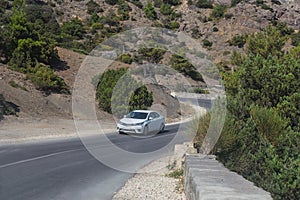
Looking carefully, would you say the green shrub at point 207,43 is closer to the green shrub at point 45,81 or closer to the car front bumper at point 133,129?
the green shrub at point 45,81

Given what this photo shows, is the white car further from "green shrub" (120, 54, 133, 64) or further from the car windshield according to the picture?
"green shrub" (120, 54, 133, 64)

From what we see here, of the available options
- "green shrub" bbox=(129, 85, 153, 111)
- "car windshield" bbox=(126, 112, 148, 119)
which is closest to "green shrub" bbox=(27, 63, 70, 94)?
"green shrub" bbox=(129, 85, 153, 111)

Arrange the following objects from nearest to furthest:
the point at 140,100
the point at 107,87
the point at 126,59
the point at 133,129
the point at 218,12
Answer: the point at 133,129 < the point at 140,100 < the point at 107,87 < the point at 126,59 < the point at 218,12

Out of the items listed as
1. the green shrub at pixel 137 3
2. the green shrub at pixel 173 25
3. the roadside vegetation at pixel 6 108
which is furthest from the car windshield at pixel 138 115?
the green shrub at pixel 137 3

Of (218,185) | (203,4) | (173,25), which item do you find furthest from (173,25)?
(218,185)

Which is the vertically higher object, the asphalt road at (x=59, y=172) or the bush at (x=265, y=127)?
the bush at (x=265, y=127)

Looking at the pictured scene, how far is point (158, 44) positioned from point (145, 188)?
5154cm

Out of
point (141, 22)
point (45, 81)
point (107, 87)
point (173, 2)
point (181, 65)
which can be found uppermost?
point (45, 81)

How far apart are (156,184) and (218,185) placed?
4419mm

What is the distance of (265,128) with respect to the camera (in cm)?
1214

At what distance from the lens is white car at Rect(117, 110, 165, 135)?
25.2 metres

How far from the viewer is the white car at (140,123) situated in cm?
2517

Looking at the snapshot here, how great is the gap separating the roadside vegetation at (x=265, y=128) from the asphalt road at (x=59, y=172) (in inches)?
117

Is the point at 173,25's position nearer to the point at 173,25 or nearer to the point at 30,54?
the point at 173,25
